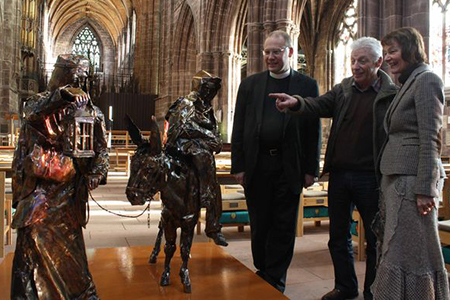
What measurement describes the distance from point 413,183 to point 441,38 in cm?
1293

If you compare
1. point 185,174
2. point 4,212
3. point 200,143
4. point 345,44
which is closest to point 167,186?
point 185,174

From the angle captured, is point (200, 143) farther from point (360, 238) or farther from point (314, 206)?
point (314, 206)

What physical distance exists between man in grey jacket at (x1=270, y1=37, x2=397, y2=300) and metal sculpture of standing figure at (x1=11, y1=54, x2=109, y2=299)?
3.94 feet

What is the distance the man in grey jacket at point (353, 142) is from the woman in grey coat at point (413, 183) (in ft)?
1.33

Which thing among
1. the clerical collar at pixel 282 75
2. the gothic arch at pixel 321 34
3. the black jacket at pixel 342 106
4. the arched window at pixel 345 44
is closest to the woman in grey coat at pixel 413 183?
the black jacket at pixel 342 106

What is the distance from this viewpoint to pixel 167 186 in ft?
8.95

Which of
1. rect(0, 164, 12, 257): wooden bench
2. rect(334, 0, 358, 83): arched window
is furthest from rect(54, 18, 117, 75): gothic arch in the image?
rect(0, 164, 12, 257): wooden bench

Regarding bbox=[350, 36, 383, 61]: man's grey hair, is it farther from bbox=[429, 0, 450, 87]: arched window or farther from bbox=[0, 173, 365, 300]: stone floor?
bbox=[429, 0, 450, 87]: arched window

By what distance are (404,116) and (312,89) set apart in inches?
35.2

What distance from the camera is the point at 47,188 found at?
2.27 m

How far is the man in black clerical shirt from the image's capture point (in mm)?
3000

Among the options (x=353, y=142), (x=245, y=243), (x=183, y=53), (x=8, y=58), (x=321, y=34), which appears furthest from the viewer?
(x=183, y=53)

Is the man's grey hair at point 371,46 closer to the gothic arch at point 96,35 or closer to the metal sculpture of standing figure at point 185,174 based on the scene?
the metal sculpture of standing figure at point 185,174

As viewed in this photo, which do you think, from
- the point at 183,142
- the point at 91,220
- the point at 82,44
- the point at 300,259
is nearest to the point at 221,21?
the point at 91,220
